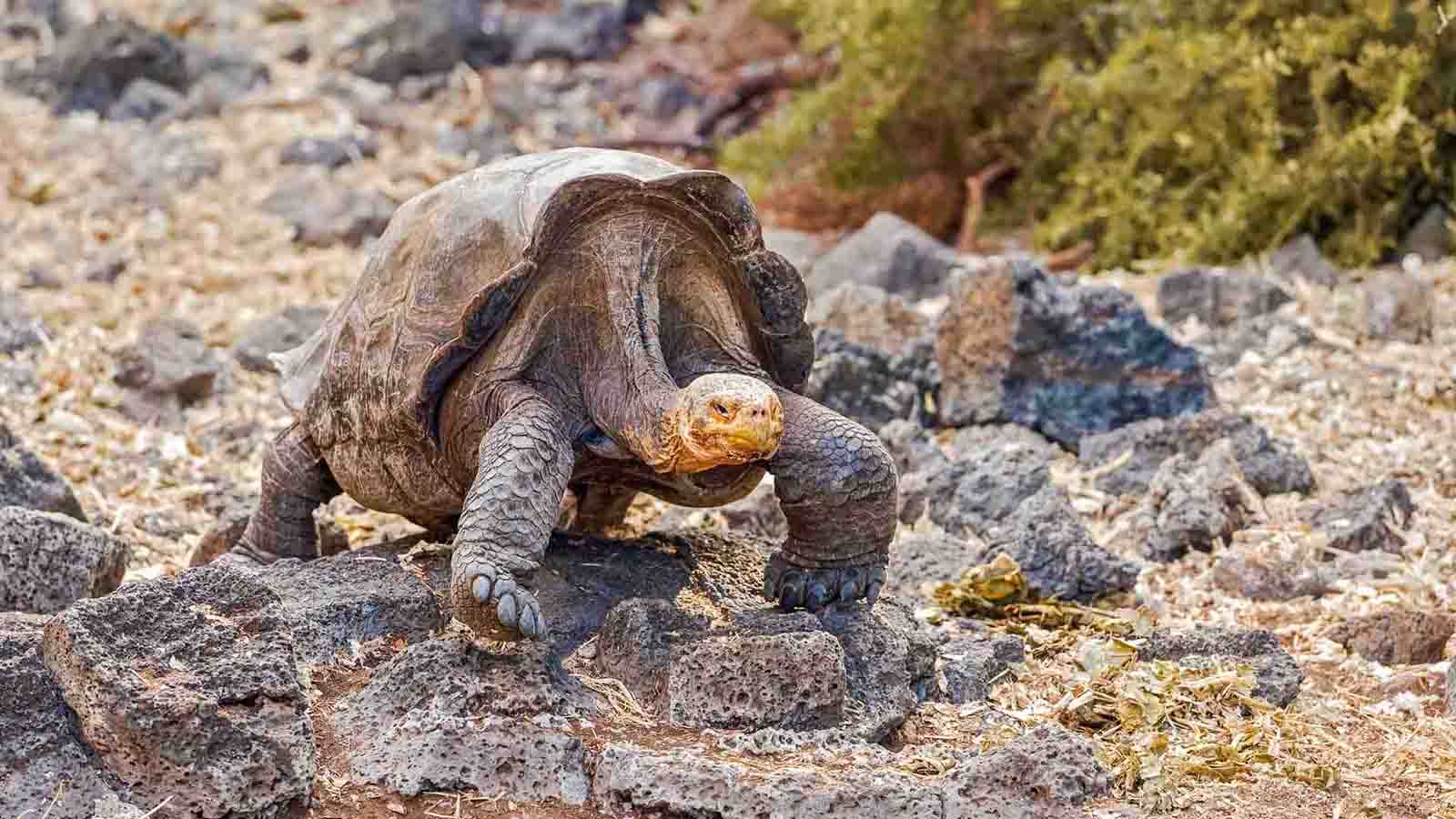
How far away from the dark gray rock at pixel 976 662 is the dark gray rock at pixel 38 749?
166 centimetres

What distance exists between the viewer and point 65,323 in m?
6.95

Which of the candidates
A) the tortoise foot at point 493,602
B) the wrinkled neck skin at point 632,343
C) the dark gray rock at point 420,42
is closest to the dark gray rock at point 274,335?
the wrinkled neck skin at point 632,343

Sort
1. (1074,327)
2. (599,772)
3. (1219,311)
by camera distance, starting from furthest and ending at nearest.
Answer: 1. (1219,311)
2. (1074,327)
3. (599,772)

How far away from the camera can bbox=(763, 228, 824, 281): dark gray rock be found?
799cm

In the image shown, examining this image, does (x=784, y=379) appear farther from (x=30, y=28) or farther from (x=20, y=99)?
(x=30, y=28)

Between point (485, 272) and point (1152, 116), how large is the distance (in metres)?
5.43

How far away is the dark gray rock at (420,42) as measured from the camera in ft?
40.7

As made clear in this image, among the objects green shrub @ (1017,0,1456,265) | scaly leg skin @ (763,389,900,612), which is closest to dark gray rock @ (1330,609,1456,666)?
scaly leg skin @ (763,389,900,612)

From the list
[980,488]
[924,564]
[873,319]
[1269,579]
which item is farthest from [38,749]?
[873,319]

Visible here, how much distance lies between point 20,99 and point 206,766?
9.93 meters

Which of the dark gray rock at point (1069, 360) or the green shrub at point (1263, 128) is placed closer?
the dark gray rock at point (1069, 360)

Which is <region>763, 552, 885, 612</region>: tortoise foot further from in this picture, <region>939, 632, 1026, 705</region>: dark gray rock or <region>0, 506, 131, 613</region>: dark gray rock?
<region>0, 506, 131, 613</region>: dark gray rock

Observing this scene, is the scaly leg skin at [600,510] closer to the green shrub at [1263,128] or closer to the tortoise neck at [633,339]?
the tortoise neck at [633,339]

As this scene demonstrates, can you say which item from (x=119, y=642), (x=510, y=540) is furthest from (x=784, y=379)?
(x=119, y=642)
